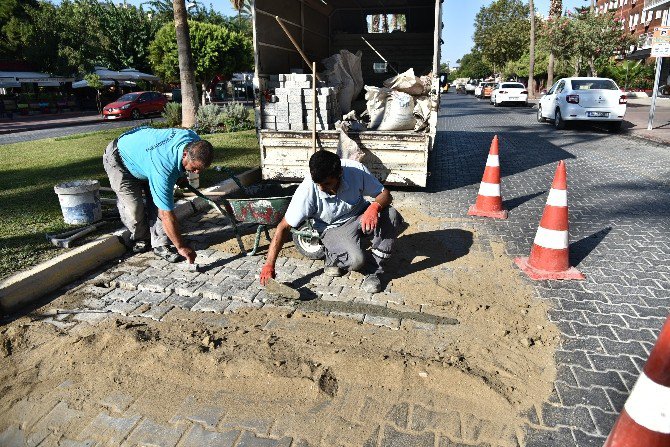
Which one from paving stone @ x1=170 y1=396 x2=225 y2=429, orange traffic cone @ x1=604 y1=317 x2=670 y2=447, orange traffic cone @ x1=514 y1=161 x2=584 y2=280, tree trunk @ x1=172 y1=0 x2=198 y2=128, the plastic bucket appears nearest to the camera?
orange traffic cone @ x1=604 y1=317 x2=670 y2=447

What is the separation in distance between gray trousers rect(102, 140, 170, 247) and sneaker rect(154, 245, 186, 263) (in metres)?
0.05

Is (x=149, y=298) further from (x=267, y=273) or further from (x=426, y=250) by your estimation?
(x=426, y=250)

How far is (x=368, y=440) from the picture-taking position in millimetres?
2324

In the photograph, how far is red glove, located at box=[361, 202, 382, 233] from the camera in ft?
12.6

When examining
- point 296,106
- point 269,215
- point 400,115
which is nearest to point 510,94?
point 400,115

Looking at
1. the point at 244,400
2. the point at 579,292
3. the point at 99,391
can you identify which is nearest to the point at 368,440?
the point at 244,400

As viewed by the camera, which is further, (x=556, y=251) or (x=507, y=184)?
(x=507, y=184)

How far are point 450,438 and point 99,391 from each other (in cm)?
202

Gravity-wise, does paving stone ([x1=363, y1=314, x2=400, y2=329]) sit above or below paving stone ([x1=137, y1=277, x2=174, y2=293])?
below

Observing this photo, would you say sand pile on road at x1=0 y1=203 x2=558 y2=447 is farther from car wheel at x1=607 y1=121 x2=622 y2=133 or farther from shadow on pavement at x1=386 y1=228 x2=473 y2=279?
car wheel at x1=607 y1=121 x2=622 y2=133

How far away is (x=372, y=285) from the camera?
3.96 meters

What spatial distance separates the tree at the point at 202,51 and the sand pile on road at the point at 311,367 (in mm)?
31715

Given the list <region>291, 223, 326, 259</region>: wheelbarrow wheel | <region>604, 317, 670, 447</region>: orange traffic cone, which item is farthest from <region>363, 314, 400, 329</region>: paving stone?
<region>604, 317, 670, 447</region>: orange traffic cone

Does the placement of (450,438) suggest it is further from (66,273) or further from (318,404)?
(66,273)
